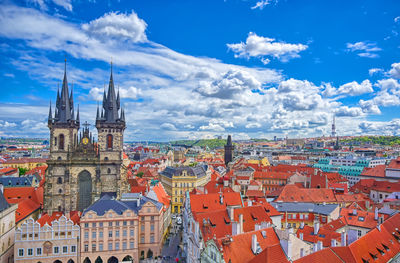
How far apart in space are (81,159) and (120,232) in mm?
29550

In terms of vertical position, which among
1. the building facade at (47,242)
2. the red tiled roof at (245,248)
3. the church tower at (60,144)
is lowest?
the building facade at (47,242)

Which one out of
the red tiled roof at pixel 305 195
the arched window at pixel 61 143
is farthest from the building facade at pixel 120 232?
the red tiled roof at pixel 305 195

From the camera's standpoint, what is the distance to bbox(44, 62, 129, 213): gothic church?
7812cm

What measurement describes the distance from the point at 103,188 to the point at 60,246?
25916 millimetres

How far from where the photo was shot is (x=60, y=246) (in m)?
55.1

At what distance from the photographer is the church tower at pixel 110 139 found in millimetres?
80438

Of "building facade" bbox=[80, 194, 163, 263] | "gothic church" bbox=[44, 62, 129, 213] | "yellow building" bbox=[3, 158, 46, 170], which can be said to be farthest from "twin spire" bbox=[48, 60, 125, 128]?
"yellow building" bbox=[3, 158, 46, 170]

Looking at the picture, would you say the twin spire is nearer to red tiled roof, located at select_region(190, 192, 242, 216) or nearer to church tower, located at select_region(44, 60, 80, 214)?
church tower, located at select_region(44, 60, 80, 214)

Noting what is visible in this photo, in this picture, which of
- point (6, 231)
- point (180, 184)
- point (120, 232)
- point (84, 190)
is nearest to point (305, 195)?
point (180, 184)

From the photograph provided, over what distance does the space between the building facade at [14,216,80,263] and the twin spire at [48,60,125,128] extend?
33466 mm

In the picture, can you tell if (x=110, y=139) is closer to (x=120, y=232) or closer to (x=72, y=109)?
(x=72, y=109)

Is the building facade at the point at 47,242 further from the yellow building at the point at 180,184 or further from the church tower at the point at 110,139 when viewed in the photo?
the yellow building at the point at 180,184

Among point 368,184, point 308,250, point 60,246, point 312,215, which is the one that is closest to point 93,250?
point 60,246

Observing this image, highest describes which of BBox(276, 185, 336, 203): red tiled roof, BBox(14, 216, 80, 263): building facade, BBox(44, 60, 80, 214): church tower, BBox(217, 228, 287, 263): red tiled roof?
BBox(44, 60, 80, 214): church tower
